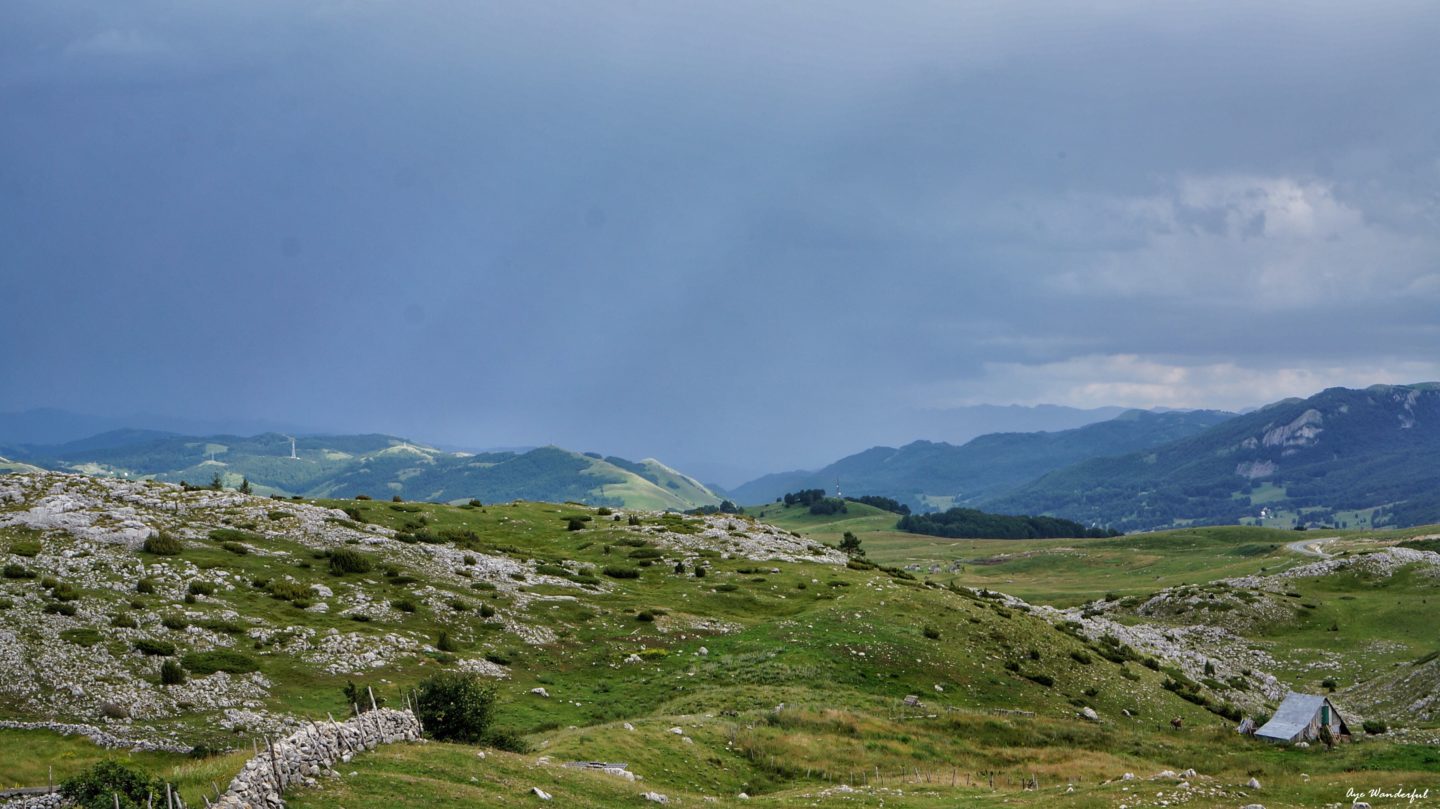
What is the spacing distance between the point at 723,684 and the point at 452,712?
830 inches

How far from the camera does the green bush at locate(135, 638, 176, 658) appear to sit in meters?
39.3

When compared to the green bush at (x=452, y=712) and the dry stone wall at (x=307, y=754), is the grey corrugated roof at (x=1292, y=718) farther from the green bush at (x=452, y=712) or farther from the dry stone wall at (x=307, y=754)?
the dry stone wall at (x=307, y=754)

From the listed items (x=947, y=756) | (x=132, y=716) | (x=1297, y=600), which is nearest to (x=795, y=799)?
(x=947, y=756)

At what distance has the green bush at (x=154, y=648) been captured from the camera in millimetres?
39312

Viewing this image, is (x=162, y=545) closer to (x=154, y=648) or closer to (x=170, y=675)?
(x=154, y=648)

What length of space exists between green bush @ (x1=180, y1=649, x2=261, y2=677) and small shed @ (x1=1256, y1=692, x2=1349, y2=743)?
50.6 m

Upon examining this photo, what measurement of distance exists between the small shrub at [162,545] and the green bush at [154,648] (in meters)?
13.8

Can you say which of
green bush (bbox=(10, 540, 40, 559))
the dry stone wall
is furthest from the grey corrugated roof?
green bush (bbox=(10, 540, 40, 559))

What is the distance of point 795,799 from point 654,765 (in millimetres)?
5911

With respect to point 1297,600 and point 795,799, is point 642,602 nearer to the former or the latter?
point 795,799

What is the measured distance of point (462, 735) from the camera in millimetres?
31938

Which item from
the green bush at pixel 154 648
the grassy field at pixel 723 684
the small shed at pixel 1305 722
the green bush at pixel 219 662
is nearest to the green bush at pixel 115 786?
the grassy field at pixel 723 684

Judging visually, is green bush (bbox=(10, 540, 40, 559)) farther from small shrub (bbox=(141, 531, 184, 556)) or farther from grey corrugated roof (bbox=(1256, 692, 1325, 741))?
grey corrugated roof (bbox=(1256, 692, 1325, 741))

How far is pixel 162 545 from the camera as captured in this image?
52344 mm
